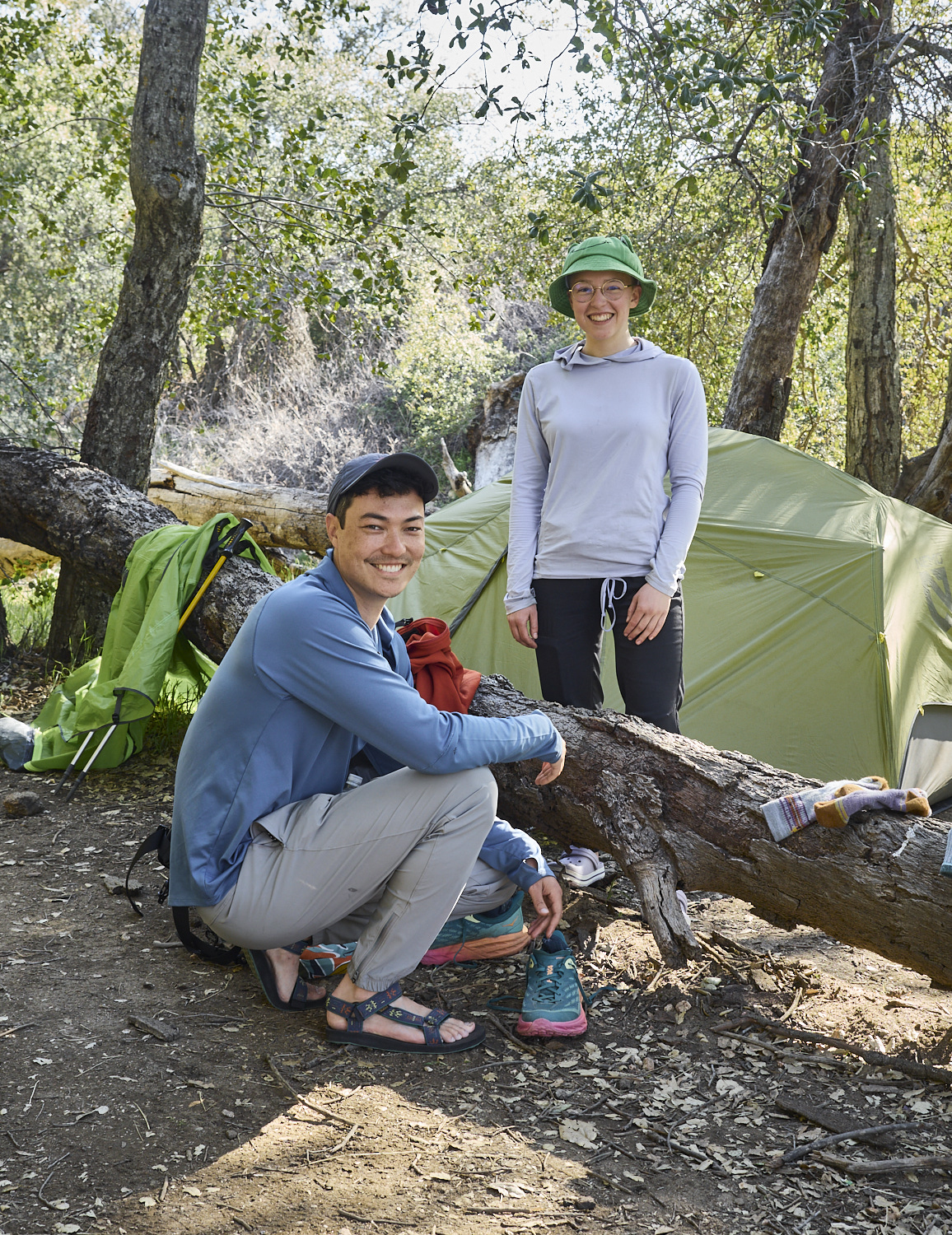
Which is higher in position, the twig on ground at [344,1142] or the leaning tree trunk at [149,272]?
the leaning tree trunk at [149,272]

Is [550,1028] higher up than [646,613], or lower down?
lower down

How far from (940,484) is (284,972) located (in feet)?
18.4

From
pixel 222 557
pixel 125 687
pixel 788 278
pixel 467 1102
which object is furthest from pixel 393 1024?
pixel 788 278

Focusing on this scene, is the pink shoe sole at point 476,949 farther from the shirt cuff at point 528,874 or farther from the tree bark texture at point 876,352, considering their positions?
the tree bark texture at point 876,352

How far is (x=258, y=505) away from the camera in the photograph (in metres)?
7.74

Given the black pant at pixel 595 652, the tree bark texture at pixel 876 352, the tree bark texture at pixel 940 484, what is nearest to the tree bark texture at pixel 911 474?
the tree bark texture at pixel 876 352

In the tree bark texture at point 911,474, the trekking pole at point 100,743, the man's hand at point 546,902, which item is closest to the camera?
the man's hand at point 546,902

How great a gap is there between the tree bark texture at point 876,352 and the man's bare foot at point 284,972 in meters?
5.88

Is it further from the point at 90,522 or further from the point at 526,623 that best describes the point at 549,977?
the point at 90,522

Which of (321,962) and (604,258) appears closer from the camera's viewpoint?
(321,962)

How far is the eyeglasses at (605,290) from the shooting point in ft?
9.40

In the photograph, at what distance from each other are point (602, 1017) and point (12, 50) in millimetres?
7760

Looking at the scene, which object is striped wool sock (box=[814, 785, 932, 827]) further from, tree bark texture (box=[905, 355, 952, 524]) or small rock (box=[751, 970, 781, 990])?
tree bark texture (box=[905, 355, 952, 524])

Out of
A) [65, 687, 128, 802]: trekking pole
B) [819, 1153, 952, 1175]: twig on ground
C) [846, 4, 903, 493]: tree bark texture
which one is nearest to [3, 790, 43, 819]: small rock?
[65, 687, 128, 802]: trekking pole
